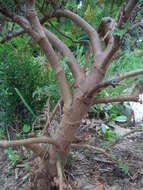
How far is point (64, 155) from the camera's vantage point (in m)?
0.85

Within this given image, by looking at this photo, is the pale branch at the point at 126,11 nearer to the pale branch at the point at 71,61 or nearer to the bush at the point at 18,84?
the pale branch at the point at 71,61

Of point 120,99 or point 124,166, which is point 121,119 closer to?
point 124,166

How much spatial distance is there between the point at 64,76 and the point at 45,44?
133 millimetres

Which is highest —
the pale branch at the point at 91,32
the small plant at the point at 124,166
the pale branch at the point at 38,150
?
the pale branch at the point at 91,32

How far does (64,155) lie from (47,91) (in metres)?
0.25

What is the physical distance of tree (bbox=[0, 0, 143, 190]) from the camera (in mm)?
654

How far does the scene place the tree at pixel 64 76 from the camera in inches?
25.7

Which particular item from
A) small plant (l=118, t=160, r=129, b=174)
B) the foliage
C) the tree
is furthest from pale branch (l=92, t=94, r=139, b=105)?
the foliage

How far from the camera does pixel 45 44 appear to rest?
730mm

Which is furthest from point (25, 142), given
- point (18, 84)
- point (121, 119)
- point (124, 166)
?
point (121, 119)

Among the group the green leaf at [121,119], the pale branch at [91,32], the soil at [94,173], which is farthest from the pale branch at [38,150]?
the green leaf at [121,119]

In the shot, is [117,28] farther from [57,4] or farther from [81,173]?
[81,173]

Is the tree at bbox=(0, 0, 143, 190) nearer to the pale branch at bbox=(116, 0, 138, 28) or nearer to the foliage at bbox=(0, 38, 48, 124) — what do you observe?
the pale branch at bbox=(116, 0, 138, 28)

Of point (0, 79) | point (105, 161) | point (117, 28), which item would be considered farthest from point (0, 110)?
point (117, 28)
